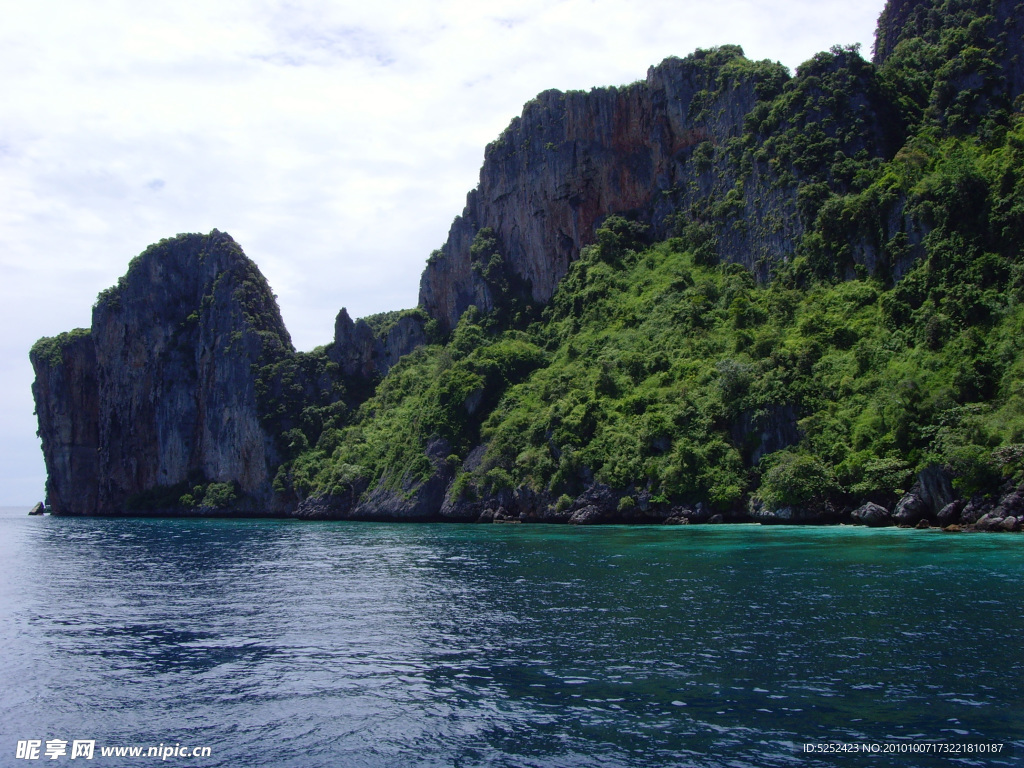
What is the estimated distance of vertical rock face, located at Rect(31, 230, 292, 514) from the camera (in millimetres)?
125188

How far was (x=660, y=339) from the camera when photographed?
8538 centimetres

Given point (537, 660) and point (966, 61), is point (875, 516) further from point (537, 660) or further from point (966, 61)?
point (966, 61)

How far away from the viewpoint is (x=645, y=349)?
8538 cm

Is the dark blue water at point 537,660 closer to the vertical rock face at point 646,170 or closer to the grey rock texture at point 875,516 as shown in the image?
the grey rock texture at point 875,516

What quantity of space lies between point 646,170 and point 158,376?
85584 mm

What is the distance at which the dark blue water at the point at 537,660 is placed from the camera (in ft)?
47.0

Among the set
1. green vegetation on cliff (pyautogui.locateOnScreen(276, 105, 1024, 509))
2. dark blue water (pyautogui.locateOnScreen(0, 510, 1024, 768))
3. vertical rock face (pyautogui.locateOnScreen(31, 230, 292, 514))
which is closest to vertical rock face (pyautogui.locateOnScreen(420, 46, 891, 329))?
green vegetation on cliff (pyautogui.locateOnScreen(276, 105, 1024, 509))

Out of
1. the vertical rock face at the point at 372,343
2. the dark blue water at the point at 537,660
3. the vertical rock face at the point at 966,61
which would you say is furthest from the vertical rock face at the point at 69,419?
the vertical rock face at the point at 966,61

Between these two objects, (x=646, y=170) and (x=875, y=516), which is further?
(x=646, y=170)

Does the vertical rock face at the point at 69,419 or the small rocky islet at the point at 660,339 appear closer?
the small rocky islet at the point at 660,339

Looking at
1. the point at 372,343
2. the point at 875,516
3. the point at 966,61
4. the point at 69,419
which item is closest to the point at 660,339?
the point at 875,516

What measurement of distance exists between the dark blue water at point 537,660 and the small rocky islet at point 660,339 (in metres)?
23.6

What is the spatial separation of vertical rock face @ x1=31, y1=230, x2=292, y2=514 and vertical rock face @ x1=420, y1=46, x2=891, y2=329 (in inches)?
1225

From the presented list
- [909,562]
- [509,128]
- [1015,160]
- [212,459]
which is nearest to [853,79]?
[1015,160]
